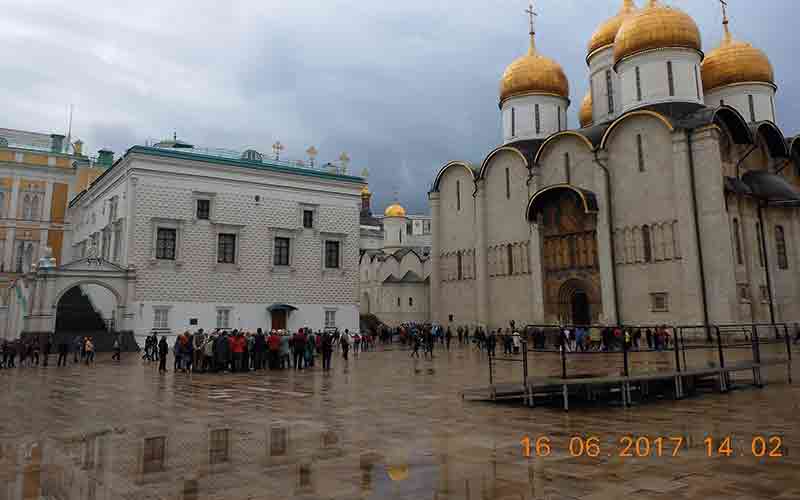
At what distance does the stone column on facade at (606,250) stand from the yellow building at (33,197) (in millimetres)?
35122

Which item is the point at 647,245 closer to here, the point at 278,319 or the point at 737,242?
the point at 737,242

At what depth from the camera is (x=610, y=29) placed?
109 ft

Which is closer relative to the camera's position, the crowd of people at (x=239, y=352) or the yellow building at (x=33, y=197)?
the crowd of people at (x=239, y=352)

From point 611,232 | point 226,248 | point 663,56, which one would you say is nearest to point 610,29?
point 663,56

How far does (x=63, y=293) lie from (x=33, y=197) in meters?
20.5

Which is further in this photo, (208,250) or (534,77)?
(534,77)

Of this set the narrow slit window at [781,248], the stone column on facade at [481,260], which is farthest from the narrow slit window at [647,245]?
the stone column on facade at [481,260]

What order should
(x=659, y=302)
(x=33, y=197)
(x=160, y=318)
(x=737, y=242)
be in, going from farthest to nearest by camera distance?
1. (x=33, y=197)
2. (x=160, y=318)
3. (x=659, y=302)
4. (x=737, y=242)

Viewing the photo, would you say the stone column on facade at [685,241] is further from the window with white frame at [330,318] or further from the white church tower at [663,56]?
the window with white frame at [330,318]

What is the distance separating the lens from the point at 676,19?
27734 millimetres

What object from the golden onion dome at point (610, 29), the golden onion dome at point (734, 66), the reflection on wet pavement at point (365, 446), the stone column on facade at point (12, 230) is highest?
the golden onion dome at point (610, 29)

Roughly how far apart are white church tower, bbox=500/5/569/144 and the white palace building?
1128cm

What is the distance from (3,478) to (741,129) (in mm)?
29292

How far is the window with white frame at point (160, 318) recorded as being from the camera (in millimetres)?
24703
